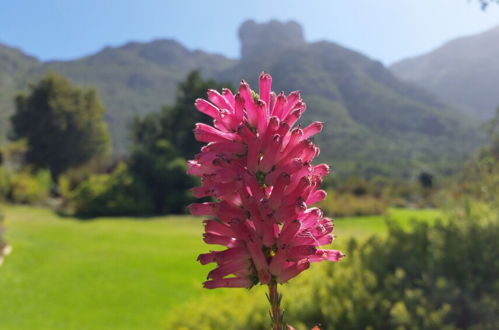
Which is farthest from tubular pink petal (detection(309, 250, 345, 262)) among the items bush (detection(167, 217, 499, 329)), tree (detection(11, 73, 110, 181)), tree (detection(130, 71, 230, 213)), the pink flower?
tree (detection(11, 73, 110, 181))

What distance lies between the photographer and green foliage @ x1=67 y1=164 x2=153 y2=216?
2408 centimetres

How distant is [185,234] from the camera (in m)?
17.2

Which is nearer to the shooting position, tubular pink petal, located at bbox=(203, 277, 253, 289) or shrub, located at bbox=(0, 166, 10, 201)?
tubular pink petal, located at bbox=(203, 277, 253, 289)

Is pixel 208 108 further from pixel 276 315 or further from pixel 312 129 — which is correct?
pixel 276 315

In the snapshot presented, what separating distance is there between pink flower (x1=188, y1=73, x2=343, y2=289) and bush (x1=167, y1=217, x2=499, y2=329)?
11.7ft

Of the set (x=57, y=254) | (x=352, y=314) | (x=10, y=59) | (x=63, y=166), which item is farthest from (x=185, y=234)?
(x=10, y=59)

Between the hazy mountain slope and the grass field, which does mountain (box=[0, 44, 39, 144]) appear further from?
the grass field

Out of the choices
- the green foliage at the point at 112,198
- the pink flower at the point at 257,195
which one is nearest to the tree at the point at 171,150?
the green foliage at the point at 112,198

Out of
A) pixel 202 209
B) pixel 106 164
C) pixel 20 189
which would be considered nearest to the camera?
pixel 202 209

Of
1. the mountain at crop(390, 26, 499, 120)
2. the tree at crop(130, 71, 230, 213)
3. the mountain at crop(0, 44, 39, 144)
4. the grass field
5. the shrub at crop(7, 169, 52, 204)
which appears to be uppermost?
the mountain at crop(390, 26, 499, 120)

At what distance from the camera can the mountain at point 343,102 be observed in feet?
168

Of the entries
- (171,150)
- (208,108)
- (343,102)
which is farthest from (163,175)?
(343,102)

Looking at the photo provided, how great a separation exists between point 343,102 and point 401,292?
69.9 m

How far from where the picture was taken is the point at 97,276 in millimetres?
10617
